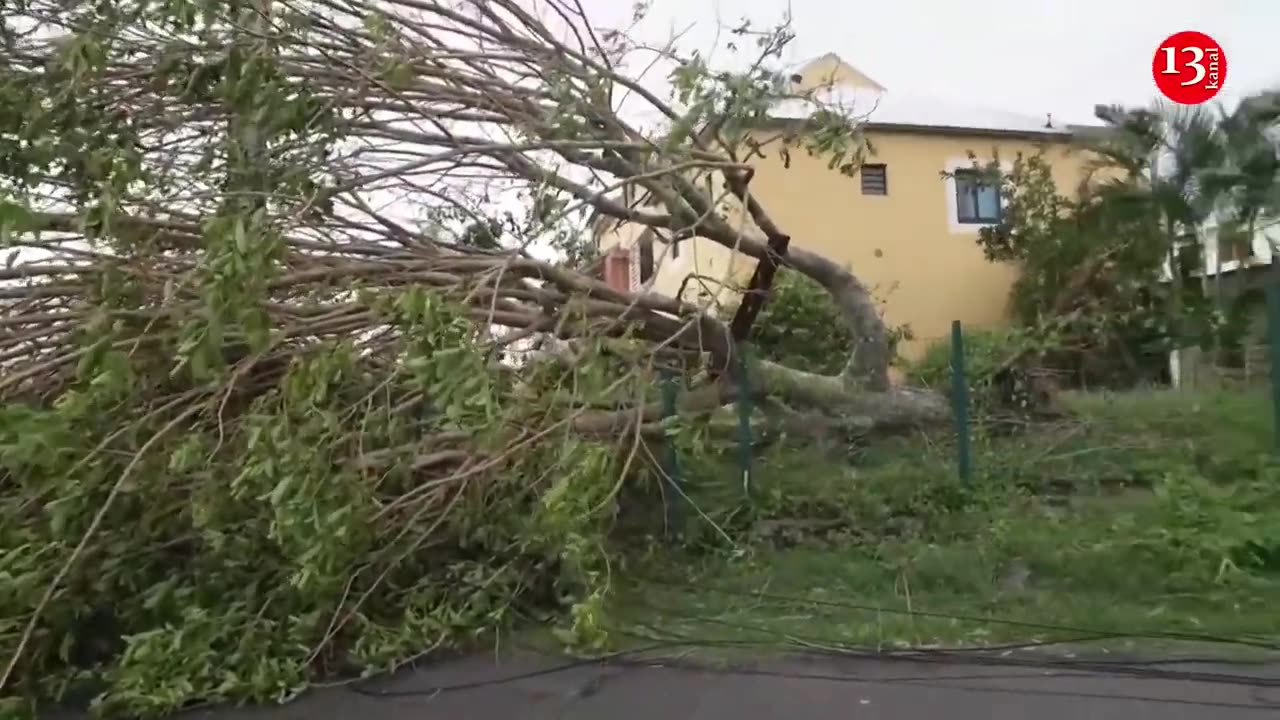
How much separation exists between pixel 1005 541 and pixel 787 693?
6.34 ft

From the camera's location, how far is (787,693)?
4.09 m

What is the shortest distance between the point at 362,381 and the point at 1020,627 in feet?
9.96

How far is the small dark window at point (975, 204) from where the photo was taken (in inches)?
550

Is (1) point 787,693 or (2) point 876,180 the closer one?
(1) point 787,693

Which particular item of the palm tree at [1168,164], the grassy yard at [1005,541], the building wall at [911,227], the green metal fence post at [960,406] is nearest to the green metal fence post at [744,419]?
the grassy yard at [1005,541]

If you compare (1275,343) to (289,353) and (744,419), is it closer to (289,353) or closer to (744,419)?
(744,419)

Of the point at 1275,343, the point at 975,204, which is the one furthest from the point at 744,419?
the point at 975,204

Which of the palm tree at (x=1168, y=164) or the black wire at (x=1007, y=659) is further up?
the palm tree at (x=1168, y=164)

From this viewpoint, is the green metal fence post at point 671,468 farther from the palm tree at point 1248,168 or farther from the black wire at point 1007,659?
the palm tree at point 1248,168

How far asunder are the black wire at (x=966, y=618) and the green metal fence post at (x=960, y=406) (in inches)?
71.6

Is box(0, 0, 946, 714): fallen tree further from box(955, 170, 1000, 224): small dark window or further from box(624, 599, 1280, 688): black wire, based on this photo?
box(955, 170, 1000, 224): small dark window

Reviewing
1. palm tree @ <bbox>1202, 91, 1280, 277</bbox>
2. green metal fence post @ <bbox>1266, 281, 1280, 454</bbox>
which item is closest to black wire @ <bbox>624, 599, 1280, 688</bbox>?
green metal fence post @ <bbox>1266, 281, 1280, 454</bbox>

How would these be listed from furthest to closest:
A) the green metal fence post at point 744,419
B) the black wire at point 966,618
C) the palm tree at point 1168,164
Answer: the palm tree at point 1168,164
the green metal fence post at point 744,419
the black wire at point 966,618

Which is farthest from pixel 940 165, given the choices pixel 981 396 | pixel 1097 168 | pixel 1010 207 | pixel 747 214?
pixel 747 214
